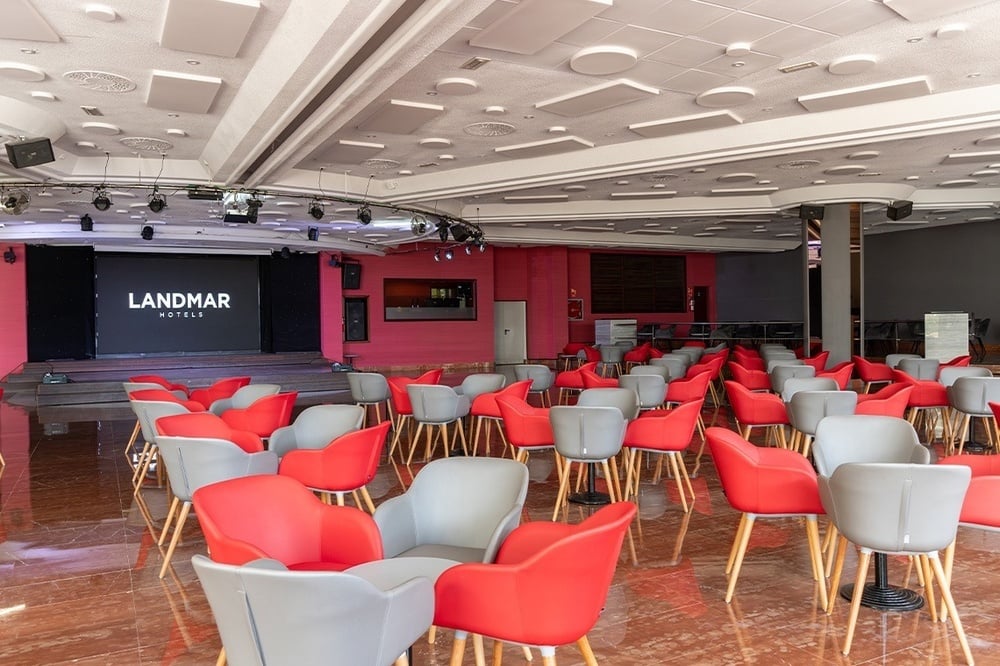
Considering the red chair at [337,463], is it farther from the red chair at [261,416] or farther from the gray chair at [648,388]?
the gray chair at [648,388]

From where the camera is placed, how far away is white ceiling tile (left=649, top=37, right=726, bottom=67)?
5.83m

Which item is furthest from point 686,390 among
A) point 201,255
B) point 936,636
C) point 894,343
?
point 201,255

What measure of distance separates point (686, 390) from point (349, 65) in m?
5.09

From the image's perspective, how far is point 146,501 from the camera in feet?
21.5

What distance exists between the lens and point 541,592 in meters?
2.59

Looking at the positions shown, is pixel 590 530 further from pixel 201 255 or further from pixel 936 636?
pixel 201 255

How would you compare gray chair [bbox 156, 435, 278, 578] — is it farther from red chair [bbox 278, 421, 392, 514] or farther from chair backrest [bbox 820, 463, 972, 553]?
chair backrest [bbox 820, 463, 972, 553]

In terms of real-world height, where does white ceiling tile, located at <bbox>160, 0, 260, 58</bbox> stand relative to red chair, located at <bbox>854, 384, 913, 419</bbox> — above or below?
above

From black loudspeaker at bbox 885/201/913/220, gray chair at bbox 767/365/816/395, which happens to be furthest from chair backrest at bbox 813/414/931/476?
black loudspeaker at bbox 885/201/913/220

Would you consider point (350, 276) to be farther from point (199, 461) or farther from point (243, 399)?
point (199, 461)

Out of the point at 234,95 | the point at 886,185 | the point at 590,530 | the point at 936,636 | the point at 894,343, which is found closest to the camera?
the point at 590,530

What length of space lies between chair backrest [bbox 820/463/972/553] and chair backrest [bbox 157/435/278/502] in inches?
132

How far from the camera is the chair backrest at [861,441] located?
4.49 m

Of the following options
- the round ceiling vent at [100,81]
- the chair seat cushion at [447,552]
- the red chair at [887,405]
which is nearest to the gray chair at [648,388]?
the red chair at [887,405]
